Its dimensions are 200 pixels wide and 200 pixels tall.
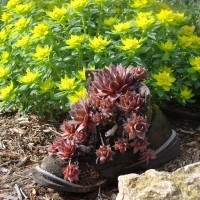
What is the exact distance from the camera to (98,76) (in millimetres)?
3217

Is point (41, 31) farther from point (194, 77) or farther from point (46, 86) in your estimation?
point (194, 77)

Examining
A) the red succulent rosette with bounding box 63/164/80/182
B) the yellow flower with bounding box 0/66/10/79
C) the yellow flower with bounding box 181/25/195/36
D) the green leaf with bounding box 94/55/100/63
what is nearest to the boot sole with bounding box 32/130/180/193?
the red succulent rosette with bounding box 63/164/80/182

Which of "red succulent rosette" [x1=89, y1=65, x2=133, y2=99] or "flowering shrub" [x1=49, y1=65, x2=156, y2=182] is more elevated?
"red succulent rosette" [x1=89, y1=65, x2=133, y2=99]

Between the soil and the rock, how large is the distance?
0.72 metres

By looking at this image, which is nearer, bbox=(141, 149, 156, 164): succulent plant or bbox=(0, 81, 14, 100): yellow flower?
bbox=(141, 149, 156, 164): succulent plant

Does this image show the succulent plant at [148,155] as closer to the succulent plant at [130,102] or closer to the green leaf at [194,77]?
the succulent plant at [130,102]

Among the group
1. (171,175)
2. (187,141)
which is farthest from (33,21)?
(171,175)

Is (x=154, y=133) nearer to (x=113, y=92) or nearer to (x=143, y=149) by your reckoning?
(x=143, y=149)

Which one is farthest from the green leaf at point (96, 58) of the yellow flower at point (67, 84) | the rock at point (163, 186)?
the rock at point (163, 186)

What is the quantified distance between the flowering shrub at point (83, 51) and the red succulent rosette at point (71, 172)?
20.5 inches

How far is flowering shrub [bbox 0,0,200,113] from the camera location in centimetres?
359

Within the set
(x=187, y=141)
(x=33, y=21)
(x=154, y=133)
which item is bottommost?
(x=187, y=141)

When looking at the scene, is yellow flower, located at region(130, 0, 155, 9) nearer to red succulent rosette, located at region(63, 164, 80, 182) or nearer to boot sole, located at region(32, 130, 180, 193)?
boot sole, located at region(32, 130, 180, 193)

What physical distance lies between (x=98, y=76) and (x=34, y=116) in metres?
1.06
